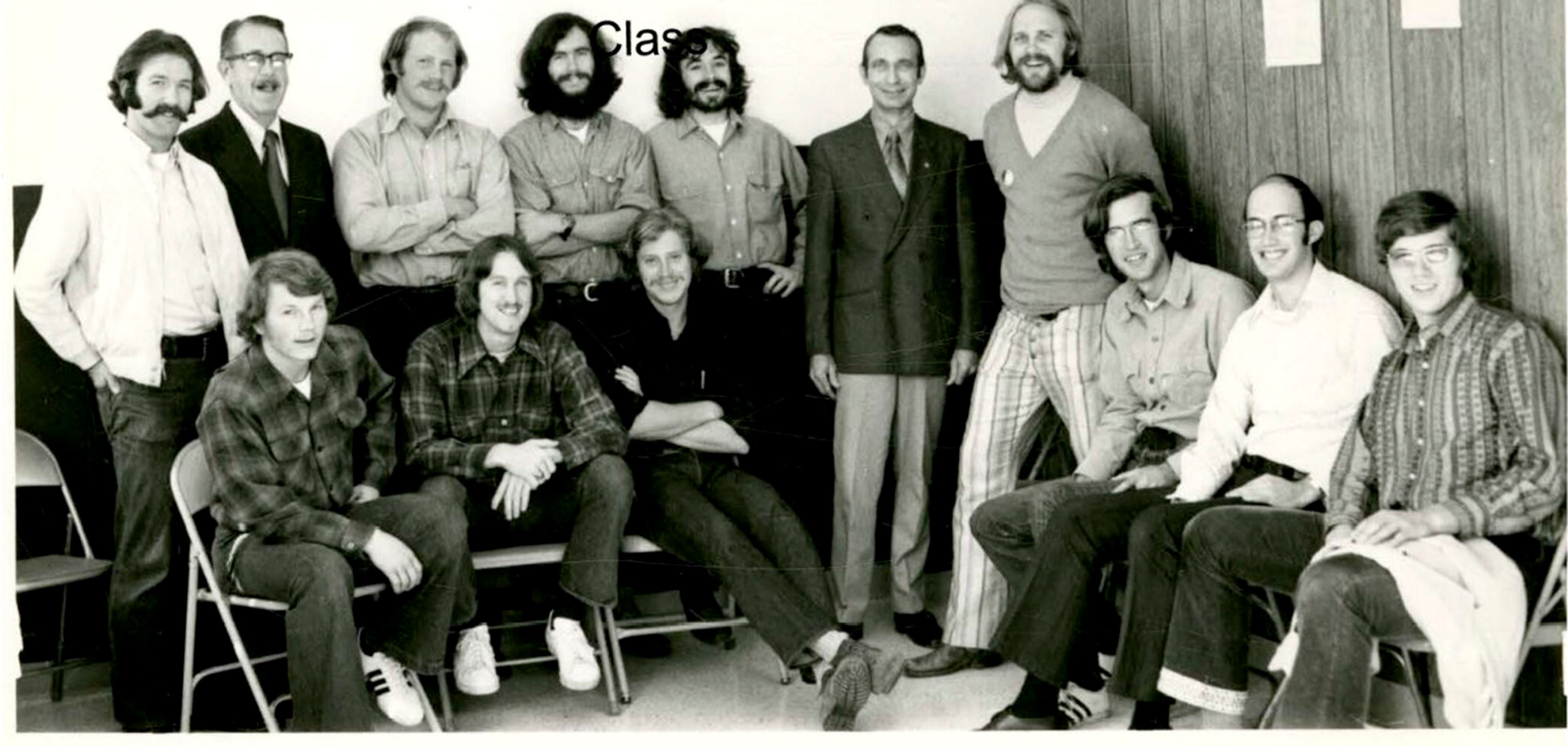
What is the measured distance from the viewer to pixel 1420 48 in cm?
351

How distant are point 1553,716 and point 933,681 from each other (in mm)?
1297

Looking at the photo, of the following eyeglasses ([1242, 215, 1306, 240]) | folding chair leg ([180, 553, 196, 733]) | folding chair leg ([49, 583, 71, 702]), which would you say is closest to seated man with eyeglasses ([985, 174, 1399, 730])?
eyeglasses ([1242, 215, 1306, 240])

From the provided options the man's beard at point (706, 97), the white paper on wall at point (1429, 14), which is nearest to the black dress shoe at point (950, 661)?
the man's beard at point (706, 97)

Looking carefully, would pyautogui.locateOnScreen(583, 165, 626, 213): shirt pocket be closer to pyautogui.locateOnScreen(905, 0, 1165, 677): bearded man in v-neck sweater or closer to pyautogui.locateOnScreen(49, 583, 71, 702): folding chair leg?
pyautogui.locateOnScreen(905, 0, 1165, 677): bearded man in v-neck sweater

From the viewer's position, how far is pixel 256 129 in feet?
12.6

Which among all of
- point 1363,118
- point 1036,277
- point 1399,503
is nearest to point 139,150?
point 1036,277

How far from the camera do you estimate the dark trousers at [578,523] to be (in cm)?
373

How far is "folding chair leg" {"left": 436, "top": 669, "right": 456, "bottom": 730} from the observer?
3.67 meters

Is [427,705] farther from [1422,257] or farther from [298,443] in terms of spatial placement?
[1422,257]

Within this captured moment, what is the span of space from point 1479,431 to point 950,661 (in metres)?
1.26

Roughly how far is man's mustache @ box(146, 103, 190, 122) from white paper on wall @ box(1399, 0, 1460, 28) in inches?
105

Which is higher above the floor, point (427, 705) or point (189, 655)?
point (189, 655)

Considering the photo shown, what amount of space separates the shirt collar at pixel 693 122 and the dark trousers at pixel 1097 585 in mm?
1197

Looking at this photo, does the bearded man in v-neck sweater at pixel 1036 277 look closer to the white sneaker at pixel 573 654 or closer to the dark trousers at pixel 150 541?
the white sneaker at pixel 573 654
